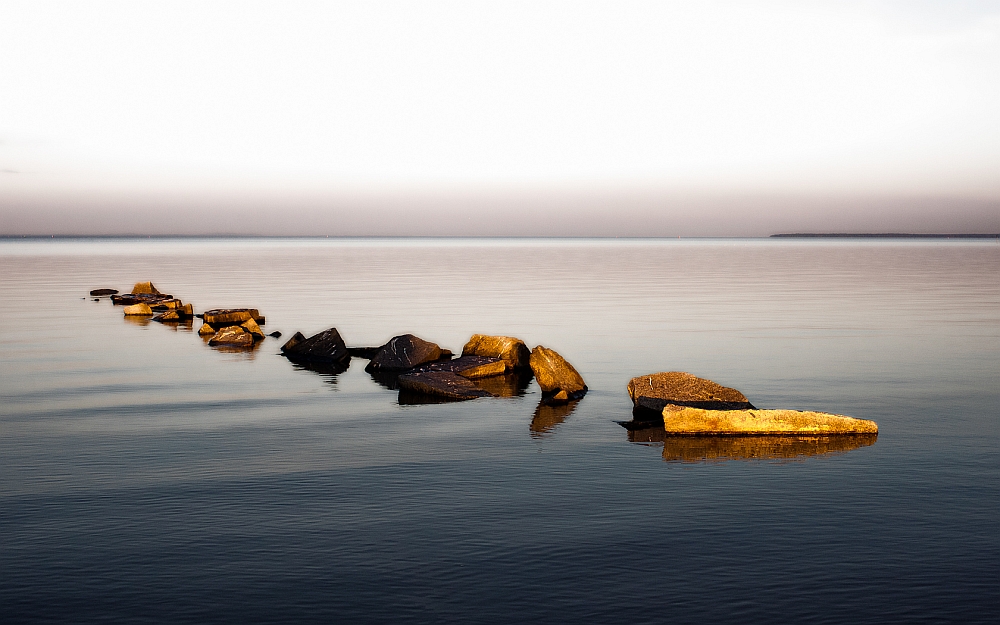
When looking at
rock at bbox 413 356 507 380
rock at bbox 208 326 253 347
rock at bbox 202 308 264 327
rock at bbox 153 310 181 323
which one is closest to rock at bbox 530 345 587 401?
rock at bbox 413 356 507 380

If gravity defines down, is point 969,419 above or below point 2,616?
above

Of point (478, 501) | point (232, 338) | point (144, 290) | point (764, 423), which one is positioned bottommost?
point (478, 501)

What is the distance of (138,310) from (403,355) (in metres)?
25.7

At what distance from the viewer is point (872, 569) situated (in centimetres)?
1160

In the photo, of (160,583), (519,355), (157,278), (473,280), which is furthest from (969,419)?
(157,278)

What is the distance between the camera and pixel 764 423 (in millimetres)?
19375

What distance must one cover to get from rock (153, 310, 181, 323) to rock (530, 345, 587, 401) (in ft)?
91.5

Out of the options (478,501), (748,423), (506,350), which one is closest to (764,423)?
(748,423)

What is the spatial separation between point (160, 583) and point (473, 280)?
250ft

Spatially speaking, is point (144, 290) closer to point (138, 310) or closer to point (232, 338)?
point (138, 310)

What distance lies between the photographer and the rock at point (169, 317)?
155 feet

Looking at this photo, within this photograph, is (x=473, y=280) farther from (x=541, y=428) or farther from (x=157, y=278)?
(x=541, y=428)

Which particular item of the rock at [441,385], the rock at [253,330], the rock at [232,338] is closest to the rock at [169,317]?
the rock at [253,330]

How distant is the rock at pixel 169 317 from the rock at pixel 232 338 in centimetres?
1074
